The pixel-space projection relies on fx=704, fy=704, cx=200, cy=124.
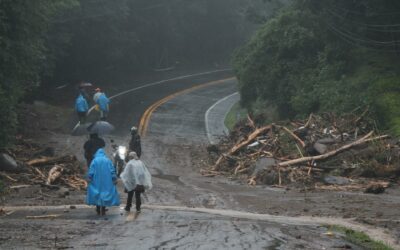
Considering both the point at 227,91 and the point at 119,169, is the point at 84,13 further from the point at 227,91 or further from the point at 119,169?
the point at 119,169

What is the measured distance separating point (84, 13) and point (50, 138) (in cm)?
2099

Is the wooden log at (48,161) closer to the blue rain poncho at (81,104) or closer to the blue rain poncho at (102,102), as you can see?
the blue rain poncho at (81,104)

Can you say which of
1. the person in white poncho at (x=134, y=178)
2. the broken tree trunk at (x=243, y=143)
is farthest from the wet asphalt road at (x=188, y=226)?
the broken tree trunk at (x=243, y=143)

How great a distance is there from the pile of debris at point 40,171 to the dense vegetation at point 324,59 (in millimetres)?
11259

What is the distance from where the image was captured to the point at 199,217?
50.5 ft

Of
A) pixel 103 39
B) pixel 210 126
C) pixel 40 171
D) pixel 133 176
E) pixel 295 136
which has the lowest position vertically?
pixel 210 126

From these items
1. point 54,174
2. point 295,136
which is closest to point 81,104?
point 54,174

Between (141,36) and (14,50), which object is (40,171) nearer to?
(14,50)

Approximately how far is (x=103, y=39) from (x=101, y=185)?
123 feet

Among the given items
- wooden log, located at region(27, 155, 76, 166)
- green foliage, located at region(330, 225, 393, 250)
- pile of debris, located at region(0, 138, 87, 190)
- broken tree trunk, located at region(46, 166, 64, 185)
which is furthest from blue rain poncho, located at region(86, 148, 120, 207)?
wooden log, located at region(27, 155, 76, 166)

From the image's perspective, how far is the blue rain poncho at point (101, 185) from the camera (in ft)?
52.6

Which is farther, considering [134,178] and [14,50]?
[14,50]

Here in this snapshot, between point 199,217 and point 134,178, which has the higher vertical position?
point 134,178

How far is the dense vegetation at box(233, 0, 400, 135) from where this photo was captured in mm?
29297
